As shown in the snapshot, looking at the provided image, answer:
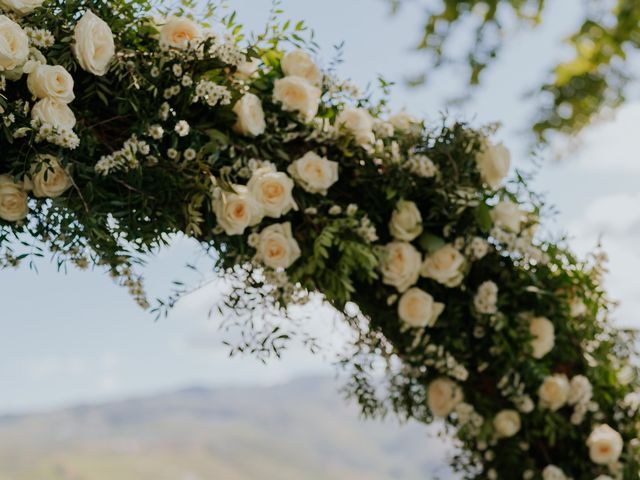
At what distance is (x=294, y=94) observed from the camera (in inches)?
116

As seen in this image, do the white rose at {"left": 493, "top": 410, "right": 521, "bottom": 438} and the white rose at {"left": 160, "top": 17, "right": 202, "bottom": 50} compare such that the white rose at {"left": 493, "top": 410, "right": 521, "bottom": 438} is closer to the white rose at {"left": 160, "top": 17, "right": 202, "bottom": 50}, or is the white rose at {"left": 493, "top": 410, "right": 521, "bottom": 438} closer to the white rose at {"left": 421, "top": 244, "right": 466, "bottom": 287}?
the white rose at {"left": 421, "top": 244, "right": 466, "bottom": 287}

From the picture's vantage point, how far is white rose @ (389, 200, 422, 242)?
3.08 metres

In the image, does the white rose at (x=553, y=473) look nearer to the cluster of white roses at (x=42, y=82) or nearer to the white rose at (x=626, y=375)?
the white rose at (x=626, y=375)

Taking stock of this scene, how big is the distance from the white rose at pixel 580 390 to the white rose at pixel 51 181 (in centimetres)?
214

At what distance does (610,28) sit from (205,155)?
2155 mm

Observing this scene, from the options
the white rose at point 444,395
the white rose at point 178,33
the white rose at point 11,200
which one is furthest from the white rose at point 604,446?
the white rose at point 11,200

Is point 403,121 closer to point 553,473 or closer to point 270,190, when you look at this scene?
point 270,190

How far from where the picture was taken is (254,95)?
114 inches

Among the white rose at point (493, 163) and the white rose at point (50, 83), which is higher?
the white rose at point (493, 163)

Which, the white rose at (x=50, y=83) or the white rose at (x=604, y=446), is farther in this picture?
the white rose at (x=604, y=446)

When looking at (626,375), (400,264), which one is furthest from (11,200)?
(626,375)

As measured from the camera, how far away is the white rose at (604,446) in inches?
130

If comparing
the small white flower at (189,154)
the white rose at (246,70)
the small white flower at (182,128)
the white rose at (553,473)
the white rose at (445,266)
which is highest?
the white rose at (246,70)

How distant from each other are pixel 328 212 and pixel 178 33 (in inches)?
32.1
